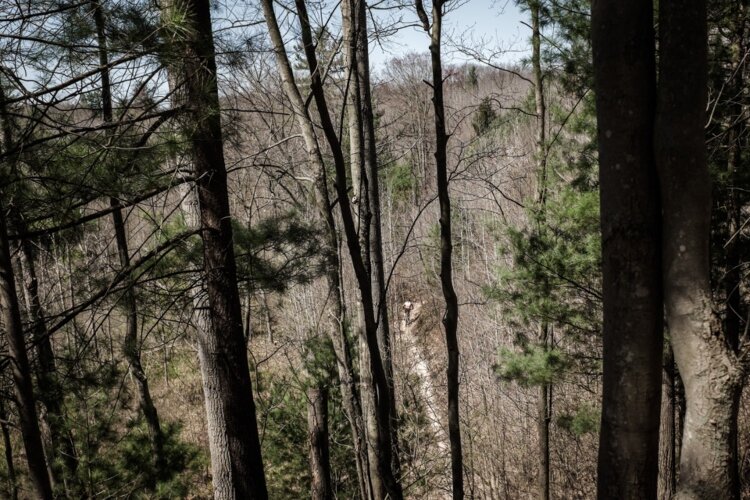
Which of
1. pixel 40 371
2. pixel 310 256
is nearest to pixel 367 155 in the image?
pixel 310 256

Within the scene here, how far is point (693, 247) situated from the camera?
1.95 metres

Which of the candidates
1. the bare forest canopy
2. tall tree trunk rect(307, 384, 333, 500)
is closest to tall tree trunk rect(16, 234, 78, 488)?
the bare forest canopy

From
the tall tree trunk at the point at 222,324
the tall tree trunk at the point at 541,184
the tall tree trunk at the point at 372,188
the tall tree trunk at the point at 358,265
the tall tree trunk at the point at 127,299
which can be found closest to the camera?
the tall tree trunk at the point at 358,265

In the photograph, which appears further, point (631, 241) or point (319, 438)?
point (319, 438)

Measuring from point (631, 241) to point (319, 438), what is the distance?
4.69 m

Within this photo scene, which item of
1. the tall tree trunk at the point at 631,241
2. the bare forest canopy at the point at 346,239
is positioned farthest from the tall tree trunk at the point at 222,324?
the tall tree trunk at the point at 631,241

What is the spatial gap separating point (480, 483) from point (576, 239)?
20.6 ft

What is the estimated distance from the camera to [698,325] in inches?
77.2

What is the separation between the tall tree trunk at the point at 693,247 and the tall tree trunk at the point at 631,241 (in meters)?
0.05

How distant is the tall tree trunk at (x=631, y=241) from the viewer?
2000 mm

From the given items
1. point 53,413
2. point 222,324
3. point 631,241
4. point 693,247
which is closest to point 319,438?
point 222,324

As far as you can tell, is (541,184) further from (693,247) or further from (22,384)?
(22,384)

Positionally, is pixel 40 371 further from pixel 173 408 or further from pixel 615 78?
pixel 173 408

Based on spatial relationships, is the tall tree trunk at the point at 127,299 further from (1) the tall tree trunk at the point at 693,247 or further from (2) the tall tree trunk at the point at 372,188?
(1) the tall tree trunk at the point at 693,247
